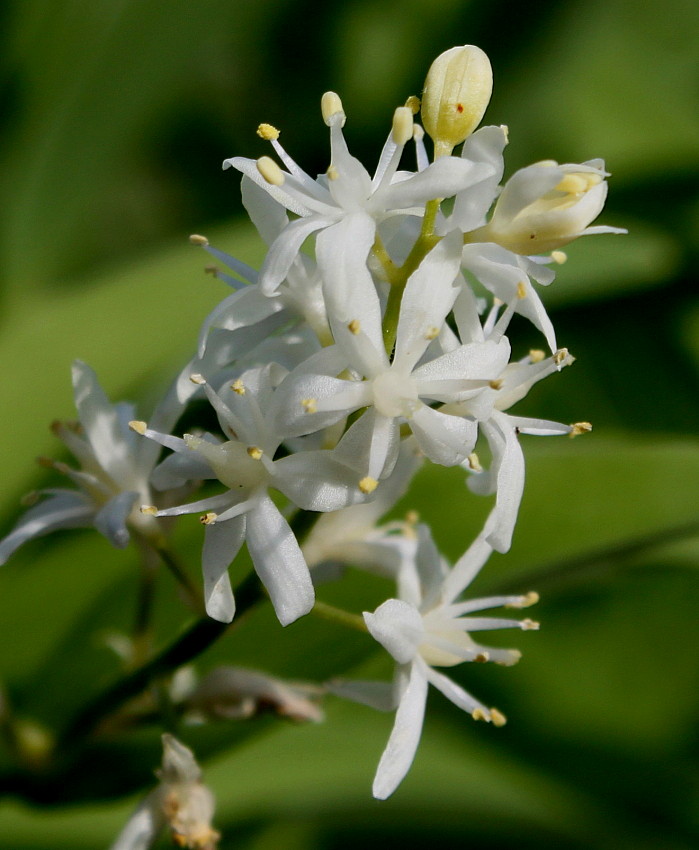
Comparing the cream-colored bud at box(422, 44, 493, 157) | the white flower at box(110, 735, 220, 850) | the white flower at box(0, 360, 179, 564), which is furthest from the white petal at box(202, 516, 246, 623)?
the cream-colored bud at box(422, 44, 493, 157)

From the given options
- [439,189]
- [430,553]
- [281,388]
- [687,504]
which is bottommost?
[687,504]

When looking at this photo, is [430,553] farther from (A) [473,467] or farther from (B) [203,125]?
(B) [203,125]

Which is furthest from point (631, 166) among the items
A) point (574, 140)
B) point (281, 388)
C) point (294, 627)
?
point (281, 388)

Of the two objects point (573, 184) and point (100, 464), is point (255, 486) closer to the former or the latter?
point (100, 464)

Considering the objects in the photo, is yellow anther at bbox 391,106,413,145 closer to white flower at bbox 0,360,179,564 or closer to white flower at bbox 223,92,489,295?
white flower at bbox 223,92,489,295

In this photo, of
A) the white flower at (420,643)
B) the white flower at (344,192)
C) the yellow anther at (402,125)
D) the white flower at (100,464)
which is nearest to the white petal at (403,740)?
the white flower at (420,643)

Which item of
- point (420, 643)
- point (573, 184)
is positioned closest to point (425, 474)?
point (420, 643)
